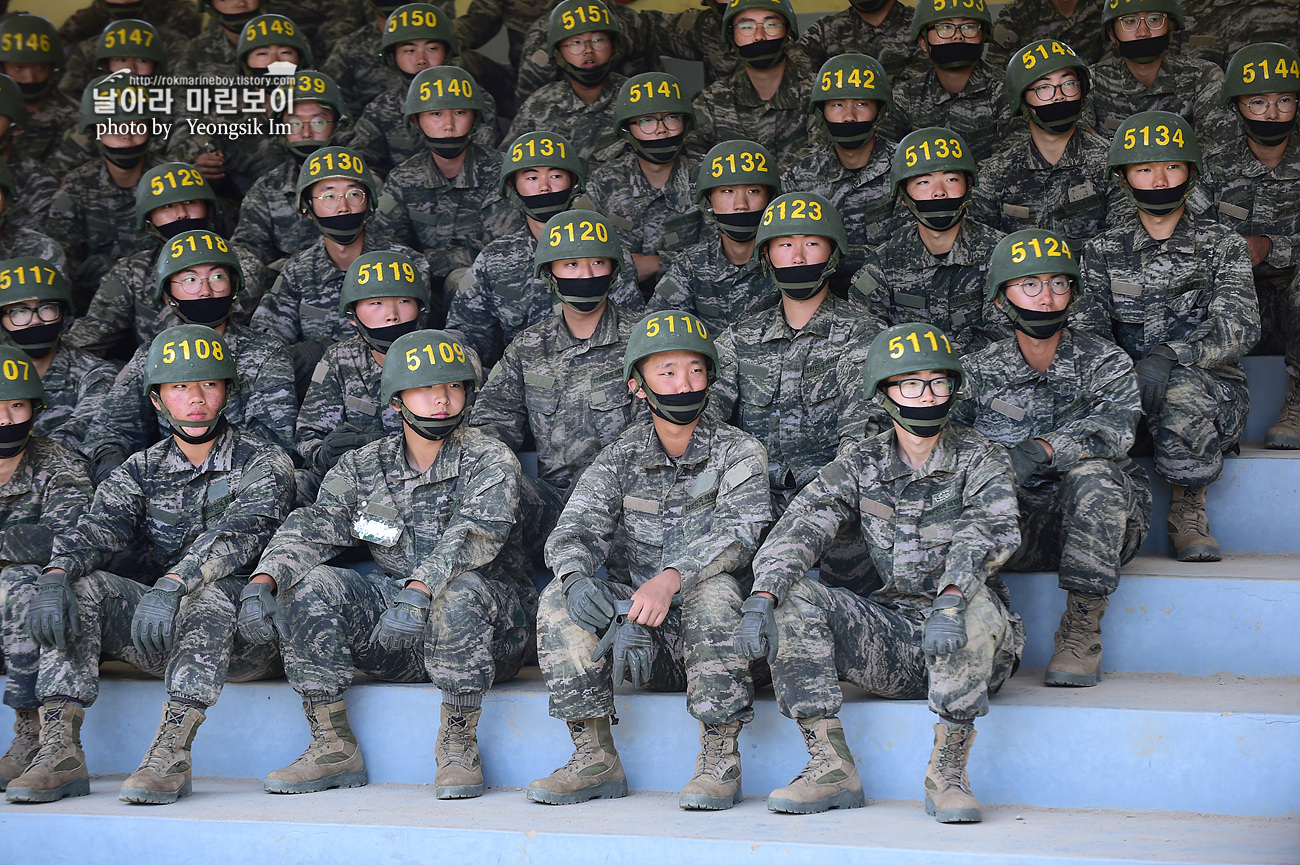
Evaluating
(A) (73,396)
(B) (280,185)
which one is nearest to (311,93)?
(B) (280,185)

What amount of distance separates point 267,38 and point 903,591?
620 centimetres

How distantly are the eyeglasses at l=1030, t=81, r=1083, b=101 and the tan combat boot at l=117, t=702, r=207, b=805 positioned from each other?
5.11 metres

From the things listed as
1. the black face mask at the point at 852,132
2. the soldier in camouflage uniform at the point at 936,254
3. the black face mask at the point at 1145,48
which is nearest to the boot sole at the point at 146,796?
the soldier in camouflage uniform at the point at 936,254

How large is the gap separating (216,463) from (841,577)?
2.63 m

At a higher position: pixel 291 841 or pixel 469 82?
pixel 469 82

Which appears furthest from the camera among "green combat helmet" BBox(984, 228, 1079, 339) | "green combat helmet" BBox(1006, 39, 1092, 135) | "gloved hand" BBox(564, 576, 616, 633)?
"green combat helmet" BBox(1006, 39, 1092, 135)

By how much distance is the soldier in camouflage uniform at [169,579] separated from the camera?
16.4 feet

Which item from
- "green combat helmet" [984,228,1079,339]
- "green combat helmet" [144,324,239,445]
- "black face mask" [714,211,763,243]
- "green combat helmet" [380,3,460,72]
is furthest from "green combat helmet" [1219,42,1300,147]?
"green combat helmet" [144,324,239,445]

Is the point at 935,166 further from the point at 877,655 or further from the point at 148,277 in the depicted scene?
the point at 148,277

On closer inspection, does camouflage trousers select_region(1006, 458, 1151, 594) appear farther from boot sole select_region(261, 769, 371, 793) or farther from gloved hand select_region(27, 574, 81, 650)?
gloved hand select_region(27, 574, 81, 650)

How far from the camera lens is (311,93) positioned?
8.35 metres

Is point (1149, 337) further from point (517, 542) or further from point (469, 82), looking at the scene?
point (469, 82)

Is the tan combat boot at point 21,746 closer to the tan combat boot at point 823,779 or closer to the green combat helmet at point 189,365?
the green combat helmet at point 189,365

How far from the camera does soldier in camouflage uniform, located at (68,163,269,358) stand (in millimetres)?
7629
